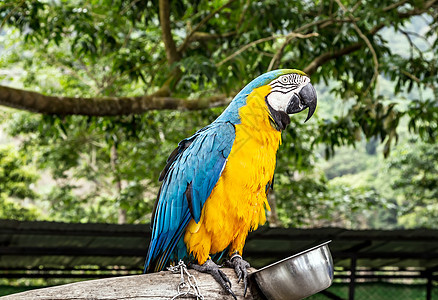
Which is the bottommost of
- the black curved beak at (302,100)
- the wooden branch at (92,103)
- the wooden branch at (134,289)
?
the wooden branch at (134,289)

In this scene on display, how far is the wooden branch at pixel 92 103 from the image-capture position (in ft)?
11.1

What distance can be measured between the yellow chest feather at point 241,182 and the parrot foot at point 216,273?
1.1 inches

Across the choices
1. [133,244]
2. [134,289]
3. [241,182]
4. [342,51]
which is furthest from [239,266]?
[342,51]

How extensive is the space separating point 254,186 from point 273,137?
8.0 inches

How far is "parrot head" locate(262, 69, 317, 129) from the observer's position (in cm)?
194

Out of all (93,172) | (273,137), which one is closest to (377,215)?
(93,172)

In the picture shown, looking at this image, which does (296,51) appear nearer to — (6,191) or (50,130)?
(50,130)

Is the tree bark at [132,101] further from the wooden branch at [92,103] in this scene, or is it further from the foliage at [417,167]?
the foliage at [417,167]

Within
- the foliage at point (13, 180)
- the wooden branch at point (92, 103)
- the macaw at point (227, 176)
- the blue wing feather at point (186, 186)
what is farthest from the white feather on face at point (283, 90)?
the foliage at point (13, 180)

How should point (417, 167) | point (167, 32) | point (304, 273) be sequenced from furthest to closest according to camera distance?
point (417, 167) → point (167, 32) → point (304, 273)

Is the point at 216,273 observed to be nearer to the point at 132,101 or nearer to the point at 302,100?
the point at 302,100

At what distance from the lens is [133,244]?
379 cm

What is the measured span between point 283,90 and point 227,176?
0.39 meters

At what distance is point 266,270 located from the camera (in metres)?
1.71
